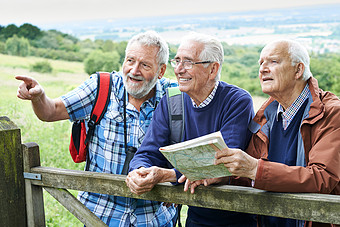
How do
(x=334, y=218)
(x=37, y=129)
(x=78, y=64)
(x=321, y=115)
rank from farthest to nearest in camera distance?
(x=78, y=64) < (x=37, y=129) < (x=321, y=115) < (x=334, y=218)

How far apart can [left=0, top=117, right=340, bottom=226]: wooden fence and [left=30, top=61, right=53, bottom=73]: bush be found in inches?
359

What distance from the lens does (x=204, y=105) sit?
7.64ft

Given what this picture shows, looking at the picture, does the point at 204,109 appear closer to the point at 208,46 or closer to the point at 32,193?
the point at 208,46

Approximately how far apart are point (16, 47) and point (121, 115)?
10287mm

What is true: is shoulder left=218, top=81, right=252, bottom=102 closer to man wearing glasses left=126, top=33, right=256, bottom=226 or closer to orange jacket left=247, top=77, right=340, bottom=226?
man wearing glasses left=126, top=33, right=256, bottom=226

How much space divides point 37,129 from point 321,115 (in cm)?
792

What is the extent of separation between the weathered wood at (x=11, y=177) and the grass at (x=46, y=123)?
288 centimetres

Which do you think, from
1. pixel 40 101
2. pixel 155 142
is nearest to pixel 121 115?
pixel 155 142

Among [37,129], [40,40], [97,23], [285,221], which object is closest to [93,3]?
[97,23]

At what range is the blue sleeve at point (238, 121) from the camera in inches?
86.7

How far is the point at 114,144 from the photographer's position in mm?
2625

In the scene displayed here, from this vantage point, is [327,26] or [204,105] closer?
[204,105]

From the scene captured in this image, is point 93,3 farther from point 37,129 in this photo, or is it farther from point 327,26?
point 327,26

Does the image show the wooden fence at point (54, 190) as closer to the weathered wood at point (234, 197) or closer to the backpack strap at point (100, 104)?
the weathered wood at point (234, 197)
